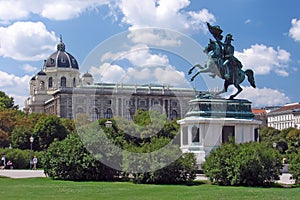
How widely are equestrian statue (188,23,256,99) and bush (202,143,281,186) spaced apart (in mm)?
10073

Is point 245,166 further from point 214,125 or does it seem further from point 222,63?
point 222,63

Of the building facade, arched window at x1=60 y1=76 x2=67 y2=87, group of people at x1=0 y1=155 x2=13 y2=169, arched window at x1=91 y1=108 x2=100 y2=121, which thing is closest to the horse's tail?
group of people at x1=0 y1=155 x2=13 y2=169

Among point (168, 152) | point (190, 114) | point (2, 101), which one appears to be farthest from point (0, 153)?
point (2, 101)

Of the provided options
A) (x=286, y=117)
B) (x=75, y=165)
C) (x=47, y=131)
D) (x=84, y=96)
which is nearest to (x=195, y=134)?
(x=75, y=165)

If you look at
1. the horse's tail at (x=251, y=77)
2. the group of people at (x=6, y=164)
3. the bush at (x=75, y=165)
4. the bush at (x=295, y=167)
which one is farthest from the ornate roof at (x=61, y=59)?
→ the bush at (x=295, y=167)

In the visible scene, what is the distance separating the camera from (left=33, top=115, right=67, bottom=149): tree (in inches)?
3332

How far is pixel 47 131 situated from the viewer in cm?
8562

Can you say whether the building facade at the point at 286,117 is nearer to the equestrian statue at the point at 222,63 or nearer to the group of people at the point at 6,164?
the group of people at the point at 6,164

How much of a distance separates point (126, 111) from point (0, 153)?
58.3 metres

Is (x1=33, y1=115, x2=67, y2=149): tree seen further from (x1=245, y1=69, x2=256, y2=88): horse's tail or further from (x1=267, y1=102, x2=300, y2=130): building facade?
(x1=267, y1=102, x2=300, y2=130): building facade

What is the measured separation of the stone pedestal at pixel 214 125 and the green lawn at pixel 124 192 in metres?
9.98

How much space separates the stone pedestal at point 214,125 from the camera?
38875 millimetres

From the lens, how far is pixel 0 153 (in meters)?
54.3

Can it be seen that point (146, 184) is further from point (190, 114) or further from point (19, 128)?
point (19, 128)
